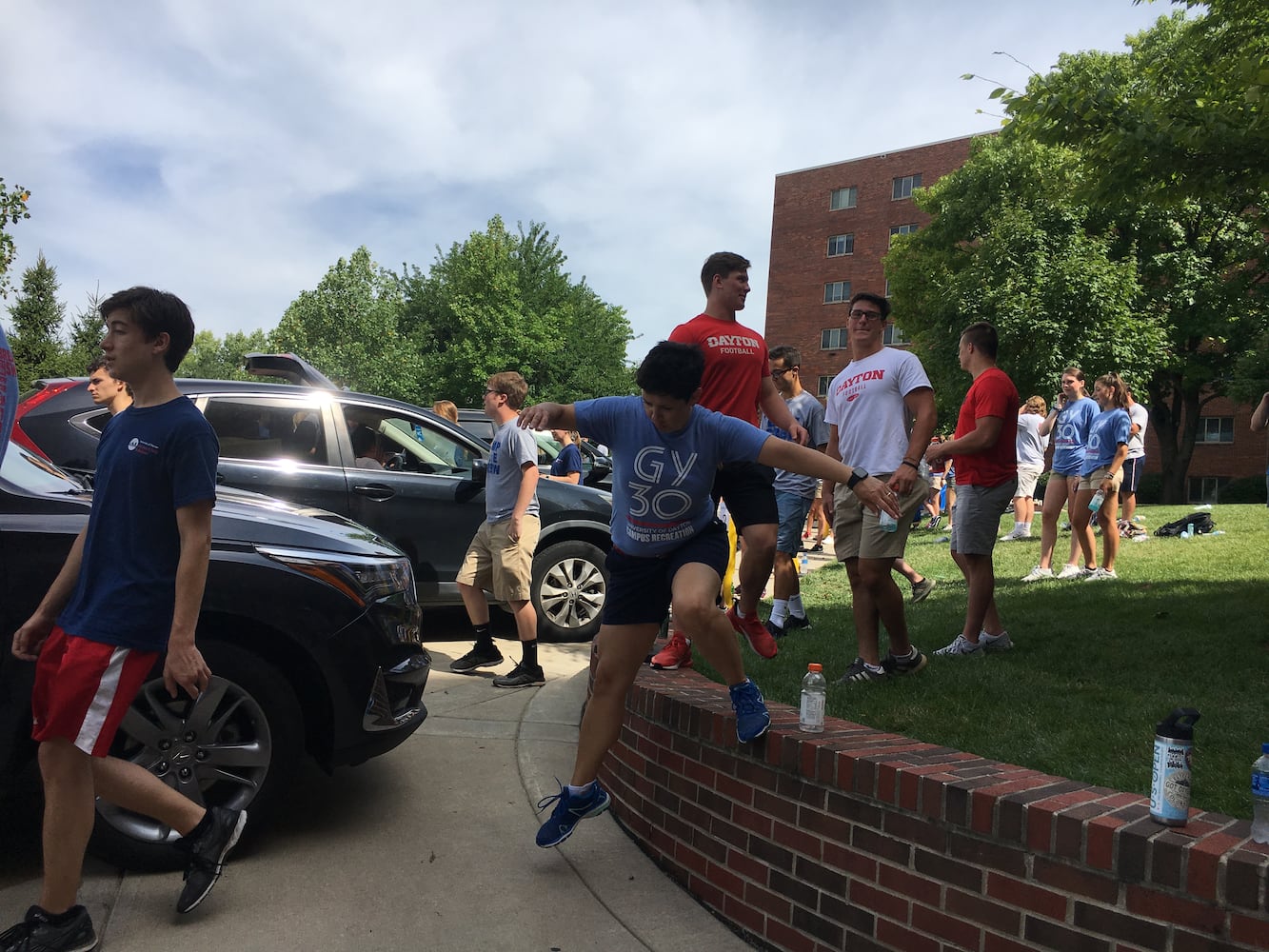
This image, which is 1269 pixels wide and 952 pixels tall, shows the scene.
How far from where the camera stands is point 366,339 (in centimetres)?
5216

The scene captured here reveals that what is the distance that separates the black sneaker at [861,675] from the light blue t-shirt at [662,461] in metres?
1.34

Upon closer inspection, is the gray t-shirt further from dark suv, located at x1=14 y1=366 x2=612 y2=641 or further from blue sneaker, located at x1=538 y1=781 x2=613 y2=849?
blue sneaker, located at x1=538 y1=781 x2=613 y2=849

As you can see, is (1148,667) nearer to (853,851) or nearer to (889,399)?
(889,399)

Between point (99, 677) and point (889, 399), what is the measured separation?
3.51 meters

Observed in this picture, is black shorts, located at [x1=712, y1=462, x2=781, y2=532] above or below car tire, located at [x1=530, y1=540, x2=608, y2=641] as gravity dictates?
above

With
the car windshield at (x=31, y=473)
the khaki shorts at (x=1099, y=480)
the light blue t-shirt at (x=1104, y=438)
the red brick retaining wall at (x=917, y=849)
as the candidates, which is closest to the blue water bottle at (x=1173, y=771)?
the red brick retaining wall at (x=917, y=849)

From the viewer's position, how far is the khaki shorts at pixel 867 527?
4.48 meters

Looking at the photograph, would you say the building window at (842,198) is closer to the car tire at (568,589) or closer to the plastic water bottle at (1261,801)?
the car tire at (568,589)

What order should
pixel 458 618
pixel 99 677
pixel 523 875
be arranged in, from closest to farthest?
pixel 99 677
pixel 523 875
pixel 458 618

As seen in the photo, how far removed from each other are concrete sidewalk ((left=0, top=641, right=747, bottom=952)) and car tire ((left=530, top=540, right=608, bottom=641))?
9.13 feet

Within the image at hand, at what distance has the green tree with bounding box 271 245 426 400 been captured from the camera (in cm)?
4991

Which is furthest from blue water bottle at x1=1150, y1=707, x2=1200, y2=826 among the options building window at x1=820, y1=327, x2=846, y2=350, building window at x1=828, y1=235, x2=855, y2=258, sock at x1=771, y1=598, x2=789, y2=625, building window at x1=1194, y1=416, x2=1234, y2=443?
building window at x1=828, y1=235, x2=855, y2=258

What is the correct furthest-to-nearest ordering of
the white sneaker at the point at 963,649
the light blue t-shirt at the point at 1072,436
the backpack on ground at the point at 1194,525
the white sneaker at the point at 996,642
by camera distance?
the backpack on ground at the point at 1194,525, the light blue t-shirt at the point at 1072,436, the white sneaker at the point at 996,642, the white sneaker at the point at 963,649

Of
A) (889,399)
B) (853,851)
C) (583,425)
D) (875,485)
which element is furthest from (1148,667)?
(583,425)
